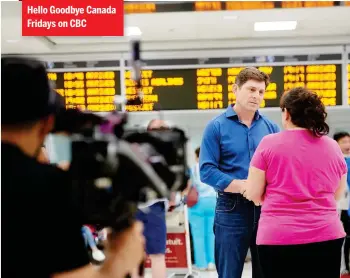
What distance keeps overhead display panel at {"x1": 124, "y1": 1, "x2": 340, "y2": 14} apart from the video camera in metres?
2.93

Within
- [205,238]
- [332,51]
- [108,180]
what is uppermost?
[332,51]

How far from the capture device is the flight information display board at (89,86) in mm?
5824

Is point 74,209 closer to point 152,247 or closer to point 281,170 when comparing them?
point 281,170

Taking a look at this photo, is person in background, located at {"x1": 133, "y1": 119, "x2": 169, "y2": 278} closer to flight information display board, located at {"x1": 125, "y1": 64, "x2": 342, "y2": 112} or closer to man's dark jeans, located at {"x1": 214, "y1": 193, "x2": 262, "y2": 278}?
man's dark jeans, located at {"x1": 214, "y1": 193, "x2": 262, "y2": 278}

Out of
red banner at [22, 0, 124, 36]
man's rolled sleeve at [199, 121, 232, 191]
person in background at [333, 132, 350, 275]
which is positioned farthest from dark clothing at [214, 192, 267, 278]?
person in background at [333, 132, 350, 275]

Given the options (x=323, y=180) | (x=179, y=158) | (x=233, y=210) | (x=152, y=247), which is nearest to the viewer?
(x=179, y=158)

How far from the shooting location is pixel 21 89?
1.07 m

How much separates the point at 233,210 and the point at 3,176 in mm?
1897

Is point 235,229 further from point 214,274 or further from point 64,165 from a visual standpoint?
point 214,274

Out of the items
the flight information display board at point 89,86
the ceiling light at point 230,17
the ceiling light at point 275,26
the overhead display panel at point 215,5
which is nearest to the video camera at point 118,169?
the overhead display panel at point 215,5

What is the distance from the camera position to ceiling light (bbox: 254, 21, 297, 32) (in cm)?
507

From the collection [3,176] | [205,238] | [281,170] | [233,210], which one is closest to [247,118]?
[233,210]

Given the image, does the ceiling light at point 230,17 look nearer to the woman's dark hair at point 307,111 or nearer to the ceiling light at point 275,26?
the ceiling light at point 275,26

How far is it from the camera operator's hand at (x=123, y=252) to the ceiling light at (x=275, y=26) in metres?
4.22
